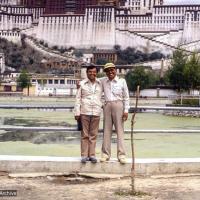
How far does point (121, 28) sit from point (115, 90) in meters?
65.9

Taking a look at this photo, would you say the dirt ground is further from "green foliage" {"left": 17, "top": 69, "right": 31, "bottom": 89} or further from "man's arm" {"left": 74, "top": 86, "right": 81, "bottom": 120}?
"green foliage" {"left": 17, "top": 69, "right": 31, "bottom": 89}

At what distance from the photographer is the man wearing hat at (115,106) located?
16.3ft

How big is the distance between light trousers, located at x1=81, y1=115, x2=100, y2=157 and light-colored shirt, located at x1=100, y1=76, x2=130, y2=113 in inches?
9.3

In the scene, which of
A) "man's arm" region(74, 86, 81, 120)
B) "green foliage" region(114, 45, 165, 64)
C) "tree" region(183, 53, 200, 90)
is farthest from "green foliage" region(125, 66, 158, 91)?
"man's arm" region(74, 86, 81, 120)

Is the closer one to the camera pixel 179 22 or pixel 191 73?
pixel 191 73

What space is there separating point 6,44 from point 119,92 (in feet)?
224

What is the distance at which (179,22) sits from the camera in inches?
2721

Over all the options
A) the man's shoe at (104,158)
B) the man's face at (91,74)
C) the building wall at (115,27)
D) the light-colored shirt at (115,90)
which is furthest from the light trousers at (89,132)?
the building wall at (115,27)

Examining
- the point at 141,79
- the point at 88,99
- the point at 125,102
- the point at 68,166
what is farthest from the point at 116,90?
the point at 141,79

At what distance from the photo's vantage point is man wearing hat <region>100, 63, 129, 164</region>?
4.96 meters

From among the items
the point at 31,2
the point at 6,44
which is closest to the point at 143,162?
the point at 6,44

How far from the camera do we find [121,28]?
70.1 metres

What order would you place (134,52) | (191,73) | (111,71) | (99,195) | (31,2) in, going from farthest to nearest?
(31,2)
(134,52)
(191,73)
(111,71)
(99,195)

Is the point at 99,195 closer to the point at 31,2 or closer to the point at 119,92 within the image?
the point at 119,92
